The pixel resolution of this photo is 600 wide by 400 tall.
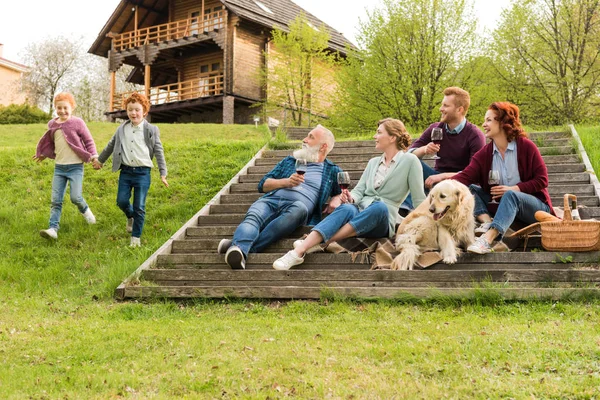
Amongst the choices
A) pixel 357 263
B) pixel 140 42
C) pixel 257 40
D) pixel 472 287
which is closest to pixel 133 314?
pixel 357 263

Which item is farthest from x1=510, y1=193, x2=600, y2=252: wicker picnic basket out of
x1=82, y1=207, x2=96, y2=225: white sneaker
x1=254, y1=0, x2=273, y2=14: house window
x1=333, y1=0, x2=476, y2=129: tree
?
x1=254, y1=0, x2=273, y2=14: house window

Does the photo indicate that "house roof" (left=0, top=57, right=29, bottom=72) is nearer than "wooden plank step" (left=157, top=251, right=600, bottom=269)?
No

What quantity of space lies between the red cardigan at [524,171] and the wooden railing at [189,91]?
2139 centimetres

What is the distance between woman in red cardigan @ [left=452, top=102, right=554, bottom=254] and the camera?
598 cm

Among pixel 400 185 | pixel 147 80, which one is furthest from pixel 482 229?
pixel 147 80

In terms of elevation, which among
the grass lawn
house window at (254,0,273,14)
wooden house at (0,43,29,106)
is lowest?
the grass lawn

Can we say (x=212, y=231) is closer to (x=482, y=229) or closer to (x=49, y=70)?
(x=482, y=229)

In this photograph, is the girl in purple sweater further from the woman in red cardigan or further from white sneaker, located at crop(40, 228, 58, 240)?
the woman in red cardigan

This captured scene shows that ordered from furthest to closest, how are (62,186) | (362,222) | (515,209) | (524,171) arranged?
1. (62,186)
2. (524,171)
3. (362,222)
4. (515,209)

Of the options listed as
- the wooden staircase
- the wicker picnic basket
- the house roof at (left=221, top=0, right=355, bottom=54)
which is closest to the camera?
the wooden staircase

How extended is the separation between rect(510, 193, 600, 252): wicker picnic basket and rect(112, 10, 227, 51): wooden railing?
2342 cm

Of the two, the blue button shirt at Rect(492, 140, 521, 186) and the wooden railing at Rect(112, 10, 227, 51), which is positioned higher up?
the wooden railing at Rect(112, 10, 227, 51)

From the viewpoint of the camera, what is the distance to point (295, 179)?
6598mm

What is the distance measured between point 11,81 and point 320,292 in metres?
46.5
